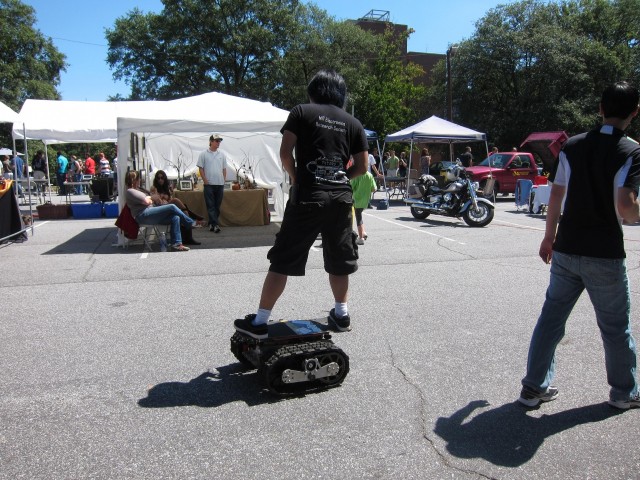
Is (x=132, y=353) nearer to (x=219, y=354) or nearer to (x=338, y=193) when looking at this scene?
(x=219, y=354)

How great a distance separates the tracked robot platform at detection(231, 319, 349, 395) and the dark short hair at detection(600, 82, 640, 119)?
2.09 metres

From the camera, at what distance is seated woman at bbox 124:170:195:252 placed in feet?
29.7

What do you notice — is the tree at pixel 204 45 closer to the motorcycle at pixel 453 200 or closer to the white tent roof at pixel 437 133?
the white tent roof at pixel 437 133

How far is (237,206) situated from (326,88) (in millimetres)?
8865

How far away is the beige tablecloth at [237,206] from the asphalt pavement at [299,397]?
5.39 meters

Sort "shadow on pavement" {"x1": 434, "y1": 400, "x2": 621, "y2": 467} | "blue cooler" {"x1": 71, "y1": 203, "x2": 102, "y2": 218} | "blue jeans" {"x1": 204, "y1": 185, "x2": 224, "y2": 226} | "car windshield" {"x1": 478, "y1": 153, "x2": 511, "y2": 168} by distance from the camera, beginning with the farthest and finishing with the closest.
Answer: "car windshield" {"x1": 478, "y1": 153, "x2": 511, "y2": 168} < "blue cooler" {"x1": 71, "y1": 203, "x2": 102, "y2": 218} < "blue jeans" {"x1": 204, "y1": 185, "x2": 224, "y2": 226} < "shadow on pavement" {"x1": 434, "y1": 400, "x2": 621, "y2": 467}

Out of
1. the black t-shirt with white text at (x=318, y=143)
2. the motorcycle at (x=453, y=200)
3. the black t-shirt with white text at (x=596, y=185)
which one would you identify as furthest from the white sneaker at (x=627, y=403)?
the motorcycle at (x=453, y=200)

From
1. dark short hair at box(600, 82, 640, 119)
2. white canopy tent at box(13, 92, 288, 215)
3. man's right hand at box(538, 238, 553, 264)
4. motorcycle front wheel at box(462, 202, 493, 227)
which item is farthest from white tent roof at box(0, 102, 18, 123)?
dark short hair at box(600, 82, 640, 119)

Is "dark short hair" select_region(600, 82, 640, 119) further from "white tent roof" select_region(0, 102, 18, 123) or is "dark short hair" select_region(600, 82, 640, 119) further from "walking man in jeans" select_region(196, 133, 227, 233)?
"white tent roof" select_region(0, 102, 18, 123)

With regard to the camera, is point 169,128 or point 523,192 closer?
point 169,128

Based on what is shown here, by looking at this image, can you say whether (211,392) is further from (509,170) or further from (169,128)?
(509,170)

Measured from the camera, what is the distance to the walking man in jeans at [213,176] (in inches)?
434

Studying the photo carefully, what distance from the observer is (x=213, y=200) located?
11578 millimetres

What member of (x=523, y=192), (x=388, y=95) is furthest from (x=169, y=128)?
(x=388, y=95)
